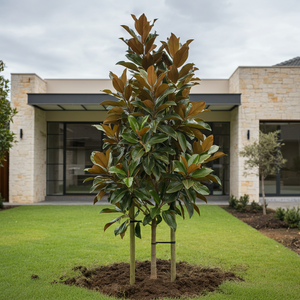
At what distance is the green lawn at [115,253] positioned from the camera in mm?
3276

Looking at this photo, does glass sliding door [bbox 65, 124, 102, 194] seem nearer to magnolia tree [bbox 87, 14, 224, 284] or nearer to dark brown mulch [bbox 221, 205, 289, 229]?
dark brown mulch [bbox 221, 205, 289, 229]

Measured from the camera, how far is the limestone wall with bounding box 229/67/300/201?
11.2 metres

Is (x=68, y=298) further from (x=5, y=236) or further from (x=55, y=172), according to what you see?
(x=55, y=172)

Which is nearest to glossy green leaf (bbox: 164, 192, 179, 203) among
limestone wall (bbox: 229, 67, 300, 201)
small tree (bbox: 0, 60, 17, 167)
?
small tree (bbox: 0, 60, 17, 167)

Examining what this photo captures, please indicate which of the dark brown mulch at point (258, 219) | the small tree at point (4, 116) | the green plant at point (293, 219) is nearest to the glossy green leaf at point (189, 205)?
the dark brown mulch at point (258, 219)

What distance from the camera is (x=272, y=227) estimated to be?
7.00 meters

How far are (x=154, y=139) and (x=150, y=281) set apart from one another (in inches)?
64.3

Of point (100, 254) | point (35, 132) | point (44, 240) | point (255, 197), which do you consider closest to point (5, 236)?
point (44, 240)

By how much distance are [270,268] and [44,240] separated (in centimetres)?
400

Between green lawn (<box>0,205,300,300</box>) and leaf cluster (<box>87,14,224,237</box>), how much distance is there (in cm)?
113

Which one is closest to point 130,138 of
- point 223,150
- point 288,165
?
point 223,150

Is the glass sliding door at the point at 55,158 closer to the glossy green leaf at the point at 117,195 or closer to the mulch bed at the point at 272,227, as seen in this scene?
the mulch bed at the point at 272,227

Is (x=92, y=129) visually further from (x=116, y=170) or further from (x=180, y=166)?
(x=180, y=166)

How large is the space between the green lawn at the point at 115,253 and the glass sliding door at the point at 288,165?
5248 millimetres
